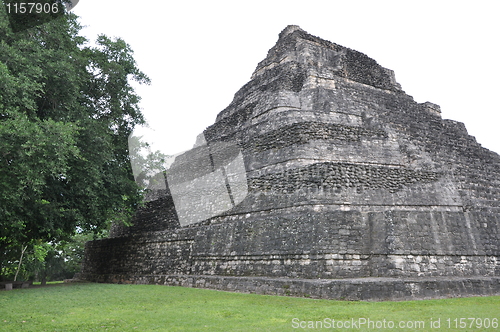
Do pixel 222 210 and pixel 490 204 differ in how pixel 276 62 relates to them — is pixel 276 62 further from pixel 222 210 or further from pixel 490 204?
pixel 490 204

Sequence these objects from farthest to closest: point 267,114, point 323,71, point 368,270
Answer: point 323,71 < point 267,114 < point 368,270

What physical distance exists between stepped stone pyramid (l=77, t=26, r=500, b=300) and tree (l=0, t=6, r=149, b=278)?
3.01 metres

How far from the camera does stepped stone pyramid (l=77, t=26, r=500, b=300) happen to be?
30.5 feet

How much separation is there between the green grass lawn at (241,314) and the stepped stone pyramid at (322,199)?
3.24 feet

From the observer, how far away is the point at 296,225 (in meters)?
10.1

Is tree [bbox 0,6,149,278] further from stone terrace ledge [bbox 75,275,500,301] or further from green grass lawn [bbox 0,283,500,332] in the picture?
stone terrace ledge [bbox 75,275,500,301]

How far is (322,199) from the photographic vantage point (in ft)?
34.1

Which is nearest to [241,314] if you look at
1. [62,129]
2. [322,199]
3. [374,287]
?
[374,287]

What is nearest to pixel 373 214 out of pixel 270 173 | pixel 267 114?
pixel 270 173

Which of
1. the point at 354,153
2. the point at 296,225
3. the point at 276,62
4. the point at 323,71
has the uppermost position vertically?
the point at 276,62

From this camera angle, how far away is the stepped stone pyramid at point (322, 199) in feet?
30.5

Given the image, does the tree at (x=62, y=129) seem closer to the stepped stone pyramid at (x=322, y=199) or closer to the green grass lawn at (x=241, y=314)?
the stepped stone pyramid at (x=322, y=199)

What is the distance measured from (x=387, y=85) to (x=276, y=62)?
5.27 metres

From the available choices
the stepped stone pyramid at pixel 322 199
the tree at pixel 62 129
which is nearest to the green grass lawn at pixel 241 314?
the stepped stone pyramid at pixel 322 199
